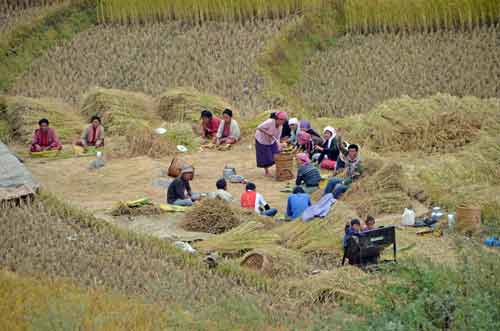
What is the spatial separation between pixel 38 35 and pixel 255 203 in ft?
45.1

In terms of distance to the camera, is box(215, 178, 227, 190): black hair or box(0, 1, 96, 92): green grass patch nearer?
box(215, 178, 227, 190): black hair

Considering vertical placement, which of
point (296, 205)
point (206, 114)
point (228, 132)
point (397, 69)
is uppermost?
point (397, 69)

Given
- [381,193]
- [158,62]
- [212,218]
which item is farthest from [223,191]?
[158,62]

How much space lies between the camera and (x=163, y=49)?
2612 centimetres

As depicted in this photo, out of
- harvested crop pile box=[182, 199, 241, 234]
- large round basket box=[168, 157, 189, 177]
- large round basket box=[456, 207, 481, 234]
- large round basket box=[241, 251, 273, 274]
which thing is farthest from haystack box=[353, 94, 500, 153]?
large round basket box=[241, 251, 273, 274]

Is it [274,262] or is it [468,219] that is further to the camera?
[468,219]

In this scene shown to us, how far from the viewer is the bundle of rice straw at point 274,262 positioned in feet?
40.5

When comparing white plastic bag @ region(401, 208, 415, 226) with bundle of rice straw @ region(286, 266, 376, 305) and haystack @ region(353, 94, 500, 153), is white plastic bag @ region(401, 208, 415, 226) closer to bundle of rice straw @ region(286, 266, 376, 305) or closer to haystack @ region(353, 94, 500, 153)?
bundle of rice straw @ region(286, 266, 376, 305)

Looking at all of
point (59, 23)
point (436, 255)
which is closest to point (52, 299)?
point (436, 255)

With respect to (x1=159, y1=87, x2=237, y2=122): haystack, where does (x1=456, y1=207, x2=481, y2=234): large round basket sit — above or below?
below

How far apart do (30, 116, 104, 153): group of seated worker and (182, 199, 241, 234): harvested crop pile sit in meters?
5.56

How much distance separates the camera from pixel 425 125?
18.5 meters

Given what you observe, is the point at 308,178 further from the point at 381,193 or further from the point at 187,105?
the point at 187,105

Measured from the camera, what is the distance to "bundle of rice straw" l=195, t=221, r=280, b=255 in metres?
13.1
